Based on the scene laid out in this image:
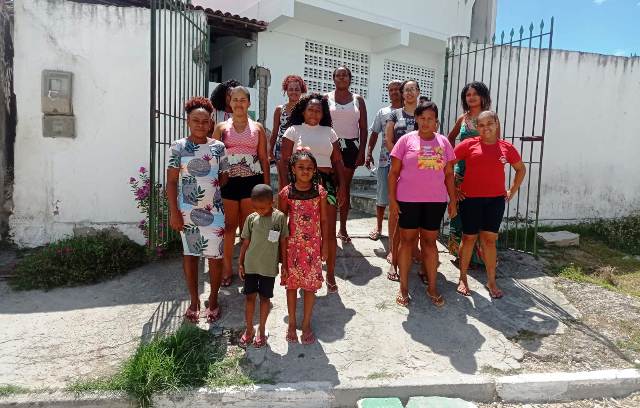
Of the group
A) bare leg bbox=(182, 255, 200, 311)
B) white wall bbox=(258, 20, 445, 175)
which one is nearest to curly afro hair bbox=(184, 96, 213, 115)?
bare leg bbox=(182, 255, 200, 311)

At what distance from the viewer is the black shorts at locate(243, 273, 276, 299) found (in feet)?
10.1

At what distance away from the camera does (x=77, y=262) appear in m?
4.70

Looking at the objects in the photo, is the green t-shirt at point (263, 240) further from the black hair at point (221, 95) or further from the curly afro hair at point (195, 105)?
the black hair at point (221, 95)

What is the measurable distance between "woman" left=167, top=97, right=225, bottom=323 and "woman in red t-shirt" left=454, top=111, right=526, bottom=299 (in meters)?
2.17

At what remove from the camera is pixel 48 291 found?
4.32 meters

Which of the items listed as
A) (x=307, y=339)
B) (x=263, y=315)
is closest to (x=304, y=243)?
(x=263, y=315)

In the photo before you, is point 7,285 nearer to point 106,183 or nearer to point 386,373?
point 106,183

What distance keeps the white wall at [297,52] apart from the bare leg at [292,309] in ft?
17.6

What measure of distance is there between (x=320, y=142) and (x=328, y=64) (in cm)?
545

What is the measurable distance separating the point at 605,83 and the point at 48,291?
8.11 m

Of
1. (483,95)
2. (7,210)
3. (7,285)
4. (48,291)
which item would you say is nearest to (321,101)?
(483,95)

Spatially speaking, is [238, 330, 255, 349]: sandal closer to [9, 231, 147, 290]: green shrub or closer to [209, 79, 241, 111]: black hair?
[9, 231, 147, 290]: green shrub

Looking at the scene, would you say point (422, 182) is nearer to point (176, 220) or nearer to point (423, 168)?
point (423, 168)

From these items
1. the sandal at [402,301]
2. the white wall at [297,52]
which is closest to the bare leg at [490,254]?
the sandal at [402,301]
